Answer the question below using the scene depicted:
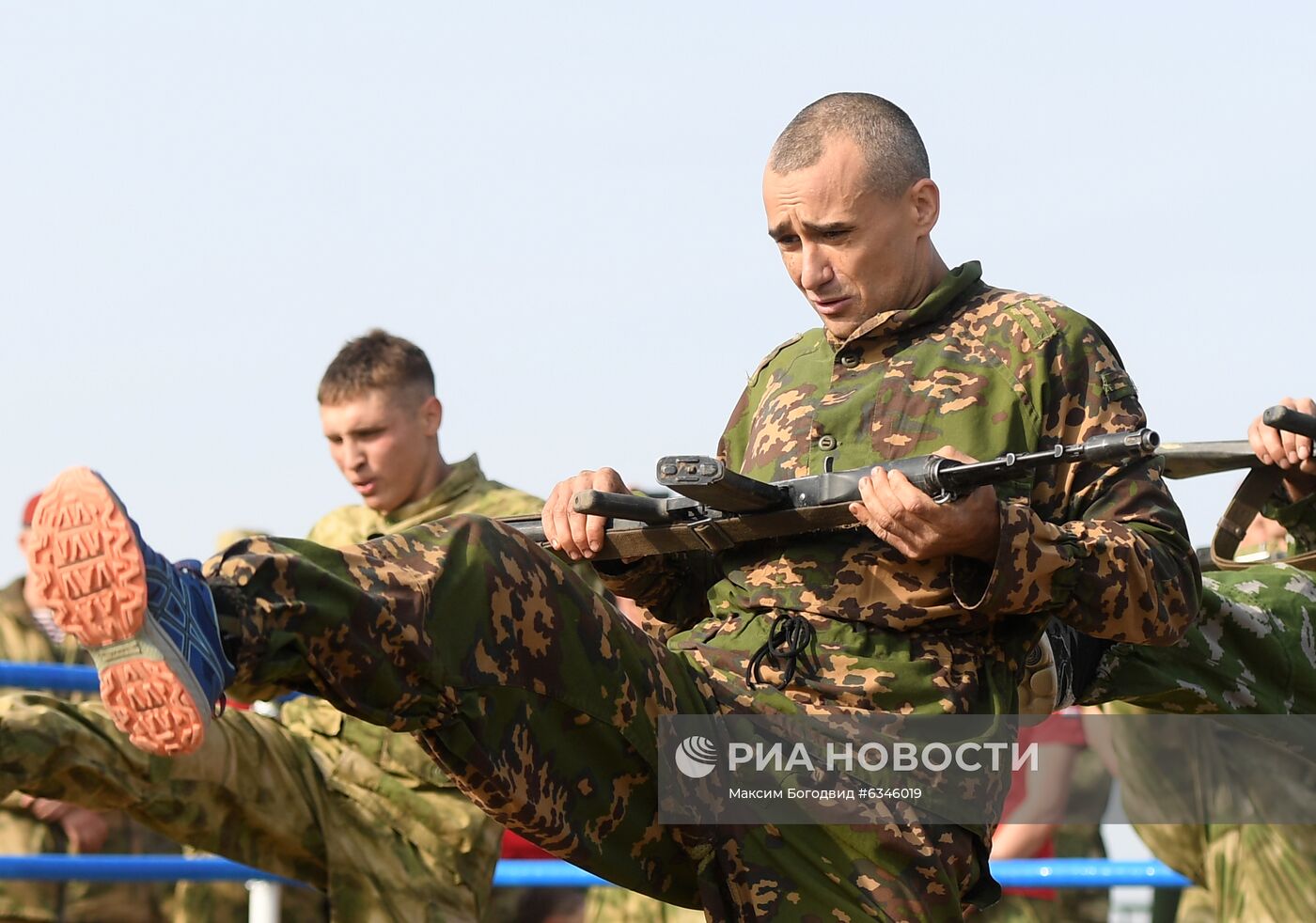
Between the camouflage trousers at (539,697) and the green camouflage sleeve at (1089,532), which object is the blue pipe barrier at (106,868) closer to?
the camouflage trousers at (539,697)

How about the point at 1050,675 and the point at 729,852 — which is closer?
the point at 729,852

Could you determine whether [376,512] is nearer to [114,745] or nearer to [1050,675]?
[114,745]

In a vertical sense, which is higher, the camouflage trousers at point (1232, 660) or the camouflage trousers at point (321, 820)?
the camouflage trousers at point (1232, 660)

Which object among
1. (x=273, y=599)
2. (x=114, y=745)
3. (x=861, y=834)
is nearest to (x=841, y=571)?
(x=861, y=834)

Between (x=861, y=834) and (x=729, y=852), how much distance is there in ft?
0.83

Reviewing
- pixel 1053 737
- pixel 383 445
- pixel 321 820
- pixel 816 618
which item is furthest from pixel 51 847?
pixel 816 618

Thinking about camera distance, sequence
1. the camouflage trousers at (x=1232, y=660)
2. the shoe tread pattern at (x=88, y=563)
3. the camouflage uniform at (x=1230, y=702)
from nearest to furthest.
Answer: the shoe tread pattern at (x=88, y=563)
the camouflage trousers at (x=1232, y=660)
the camouflage uniform at (x=1230, y=702)

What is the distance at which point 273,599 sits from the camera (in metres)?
3.46

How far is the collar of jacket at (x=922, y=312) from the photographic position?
4469mm

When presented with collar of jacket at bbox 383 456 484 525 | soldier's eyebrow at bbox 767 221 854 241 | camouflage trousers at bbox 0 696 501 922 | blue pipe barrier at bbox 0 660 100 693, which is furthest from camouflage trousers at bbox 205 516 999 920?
collar of jacket at bbox 383 456 484 525

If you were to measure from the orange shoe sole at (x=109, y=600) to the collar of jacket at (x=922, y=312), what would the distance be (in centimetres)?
173

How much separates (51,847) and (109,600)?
523 cm

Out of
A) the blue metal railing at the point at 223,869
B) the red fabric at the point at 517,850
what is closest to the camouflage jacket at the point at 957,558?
the blue metal railing at the point at 223,869

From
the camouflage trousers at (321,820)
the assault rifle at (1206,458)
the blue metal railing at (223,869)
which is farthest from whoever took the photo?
the camouflage trousers at (321,820)
